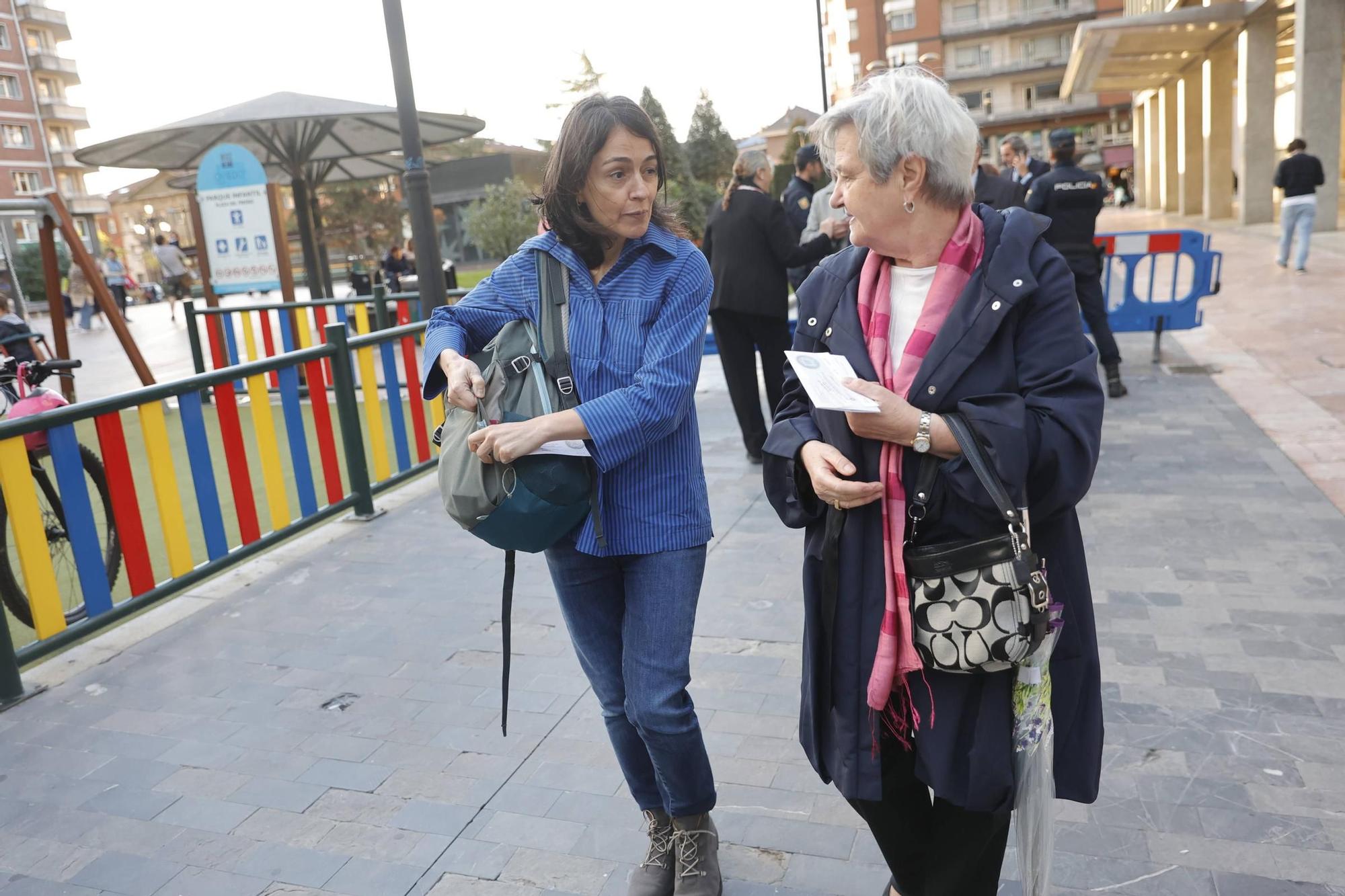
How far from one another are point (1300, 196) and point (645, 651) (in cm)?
1571

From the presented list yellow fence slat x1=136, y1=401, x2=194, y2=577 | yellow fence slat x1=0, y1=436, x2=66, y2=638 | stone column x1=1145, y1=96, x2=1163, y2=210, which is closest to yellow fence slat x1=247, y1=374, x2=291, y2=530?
yellow fence slat x1=136, y1=401, x2=194, y2=577

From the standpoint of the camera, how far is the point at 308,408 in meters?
10.2

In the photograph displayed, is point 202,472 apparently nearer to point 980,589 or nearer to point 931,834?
point 931,834

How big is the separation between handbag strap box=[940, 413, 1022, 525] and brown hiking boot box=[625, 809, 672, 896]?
1.35m

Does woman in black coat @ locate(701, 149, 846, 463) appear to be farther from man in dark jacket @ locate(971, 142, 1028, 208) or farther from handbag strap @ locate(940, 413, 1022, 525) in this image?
handbag strap @ locate(940, 413, 1022, 525)

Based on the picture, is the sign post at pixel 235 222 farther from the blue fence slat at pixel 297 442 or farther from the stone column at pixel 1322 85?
the stone column at pixel 1322 85

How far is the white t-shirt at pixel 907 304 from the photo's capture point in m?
1.89

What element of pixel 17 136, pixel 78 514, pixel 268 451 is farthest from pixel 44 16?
pixel 78 514

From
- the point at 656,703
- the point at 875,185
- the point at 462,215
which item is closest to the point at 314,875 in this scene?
the point at 656,703

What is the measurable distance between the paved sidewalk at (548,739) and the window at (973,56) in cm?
7026

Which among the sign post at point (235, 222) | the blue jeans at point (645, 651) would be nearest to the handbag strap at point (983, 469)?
the blue jeans at point (645, 651)

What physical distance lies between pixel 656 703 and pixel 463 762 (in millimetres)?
1251

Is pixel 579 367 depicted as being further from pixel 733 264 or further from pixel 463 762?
pixel 733 264

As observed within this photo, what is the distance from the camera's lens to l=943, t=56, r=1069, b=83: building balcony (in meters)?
66.7
